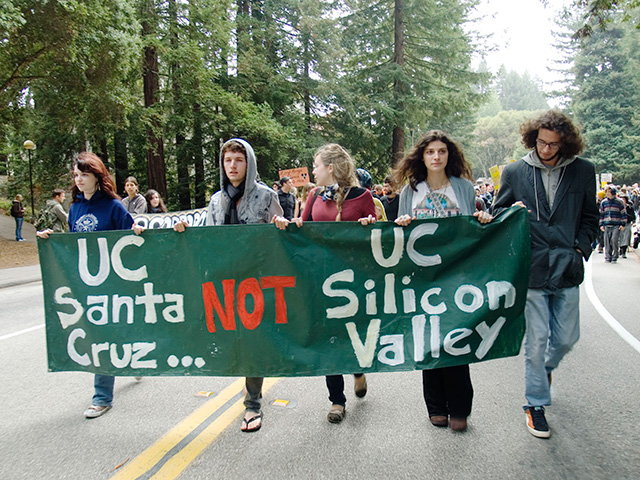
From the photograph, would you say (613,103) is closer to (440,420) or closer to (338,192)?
(338,192)

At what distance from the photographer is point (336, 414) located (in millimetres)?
3352

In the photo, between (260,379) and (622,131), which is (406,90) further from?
(622,131)

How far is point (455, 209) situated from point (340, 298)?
1.02 m

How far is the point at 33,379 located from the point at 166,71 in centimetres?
1819

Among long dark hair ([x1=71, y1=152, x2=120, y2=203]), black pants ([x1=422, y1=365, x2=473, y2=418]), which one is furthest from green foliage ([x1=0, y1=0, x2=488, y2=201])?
A: black pants ([x1=422, y1=365, x2=473, y2=418])

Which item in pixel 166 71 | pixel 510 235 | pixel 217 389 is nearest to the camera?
pixel 510 235

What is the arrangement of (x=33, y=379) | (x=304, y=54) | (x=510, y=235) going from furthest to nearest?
1. (x=304, y=54)
2. (x=33, y=379)
3. (x=510, y=235)

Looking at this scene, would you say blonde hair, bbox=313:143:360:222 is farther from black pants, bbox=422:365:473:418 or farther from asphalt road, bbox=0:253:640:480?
asphalt road, bbox=0:253:640:480

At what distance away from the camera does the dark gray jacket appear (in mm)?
3148

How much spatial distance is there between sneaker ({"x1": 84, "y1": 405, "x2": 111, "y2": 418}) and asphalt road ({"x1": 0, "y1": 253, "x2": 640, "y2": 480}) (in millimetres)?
54

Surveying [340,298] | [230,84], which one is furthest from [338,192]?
[230,84]

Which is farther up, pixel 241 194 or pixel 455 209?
pixel 241 194

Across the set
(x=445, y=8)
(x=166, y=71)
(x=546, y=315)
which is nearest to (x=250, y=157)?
(x=546, y=315)

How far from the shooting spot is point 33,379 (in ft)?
14.5
